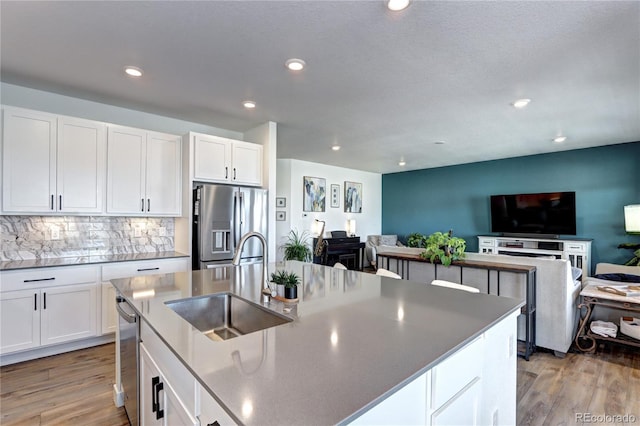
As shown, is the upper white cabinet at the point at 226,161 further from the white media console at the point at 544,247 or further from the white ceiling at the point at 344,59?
the white media console at the point at 544,247

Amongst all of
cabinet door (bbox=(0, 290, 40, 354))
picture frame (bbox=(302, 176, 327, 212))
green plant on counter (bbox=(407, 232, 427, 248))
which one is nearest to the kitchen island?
cabinet door (bbox=(0, 290, 40, 354))

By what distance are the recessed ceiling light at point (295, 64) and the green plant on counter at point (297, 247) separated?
4.28 metres

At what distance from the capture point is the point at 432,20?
76.1 inches

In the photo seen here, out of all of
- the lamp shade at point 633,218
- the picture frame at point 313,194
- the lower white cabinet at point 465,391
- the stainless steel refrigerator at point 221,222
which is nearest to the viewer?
the lower white cabinet at point 465,391

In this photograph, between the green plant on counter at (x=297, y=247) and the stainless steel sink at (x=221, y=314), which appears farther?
the green plant on counter at (x=297, y=247)

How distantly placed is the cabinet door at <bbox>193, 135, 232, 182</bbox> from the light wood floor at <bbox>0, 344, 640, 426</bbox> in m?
2.05

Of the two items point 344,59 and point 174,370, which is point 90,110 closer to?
point 344,59

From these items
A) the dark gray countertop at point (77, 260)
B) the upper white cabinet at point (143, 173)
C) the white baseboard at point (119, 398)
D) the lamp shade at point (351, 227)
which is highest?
the upper white cabinet at point (143, 173)

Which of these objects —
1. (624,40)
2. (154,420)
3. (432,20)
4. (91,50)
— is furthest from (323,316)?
(624,40)

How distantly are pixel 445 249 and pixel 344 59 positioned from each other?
225 cm

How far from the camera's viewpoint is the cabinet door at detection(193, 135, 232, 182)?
144 inches

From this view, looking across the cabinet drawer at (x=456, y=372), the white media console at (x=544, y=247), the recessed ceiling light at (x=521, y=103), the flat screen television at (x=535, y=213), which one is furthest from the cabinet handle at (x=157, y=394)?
the flat screen television at (x=535, y=213)

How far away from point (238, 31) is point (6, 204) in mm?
2604

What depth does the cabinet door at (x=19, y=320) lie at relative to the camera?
2.67 metres
